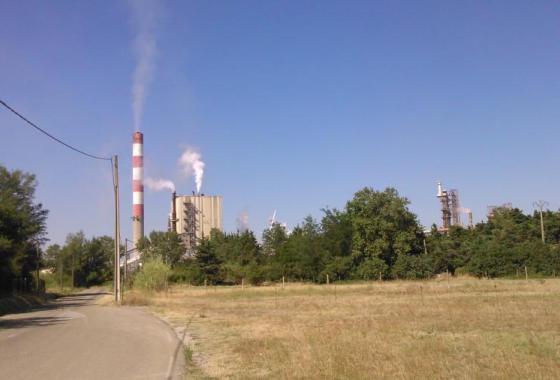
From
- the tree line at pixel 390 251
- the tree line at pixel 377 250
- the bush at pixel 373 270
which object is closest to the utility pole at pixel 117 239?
the tree line at pixel 377 250

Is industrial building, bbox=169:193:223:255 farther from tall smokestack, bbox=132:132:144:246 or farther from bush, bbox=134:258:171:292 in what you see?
bush, bbox=134:258:171:292

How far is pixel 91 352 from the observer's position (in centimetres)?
1448

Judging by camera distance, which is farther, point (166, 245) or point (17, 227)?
point (166, 245)

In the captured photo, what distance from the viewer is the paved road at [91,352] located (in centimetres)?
1134

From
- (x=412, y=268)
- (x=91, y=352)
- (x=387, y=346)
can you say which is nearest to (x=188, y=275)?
(x=412, y=268)

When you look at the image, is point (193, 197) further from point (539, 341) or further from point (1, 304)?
point (539, 341)

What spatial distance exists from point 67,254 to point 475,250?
7312 cm

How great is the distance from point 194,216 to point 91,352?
9572 cm

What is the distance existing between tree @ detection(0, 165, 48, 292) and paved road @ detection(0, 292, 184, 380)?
20.4 meters

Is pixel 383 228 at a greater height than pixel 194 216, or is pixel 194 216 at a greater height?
pixel 194 216

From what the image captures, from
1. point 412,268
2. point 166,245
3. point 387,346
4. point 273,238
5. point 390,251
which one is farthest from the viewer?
point 273,238

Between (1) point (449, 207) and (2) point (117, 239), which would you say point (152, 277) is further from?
(1) point (449, 207)

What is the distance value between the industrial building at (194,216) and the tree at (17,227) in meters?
43.5

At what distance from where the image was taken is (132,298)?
41094 mm
